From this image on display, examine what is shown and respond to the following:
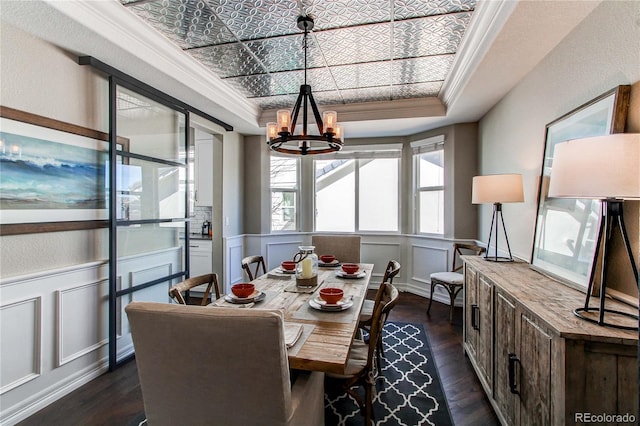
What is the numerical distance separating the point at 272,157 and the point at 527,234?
12.2ft

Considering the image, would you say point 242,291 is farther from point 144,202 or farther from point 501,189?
point 501,189

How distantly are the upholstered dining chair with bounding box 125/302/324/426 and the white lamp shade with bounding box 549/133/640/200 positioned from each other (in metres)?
1.28

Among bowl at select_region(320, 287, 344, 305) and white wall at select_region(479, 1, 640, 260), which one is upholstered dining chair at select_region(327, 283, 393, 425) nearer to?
bowl at select_region(320, 287, 344, 305)

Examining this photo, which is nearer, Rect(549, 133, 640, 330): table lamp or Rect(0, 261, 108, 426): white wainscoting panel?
Rect(549, 133, 640, 330): table lamp

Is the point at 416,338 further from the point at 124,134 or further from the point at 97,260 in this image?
the point at 124,134

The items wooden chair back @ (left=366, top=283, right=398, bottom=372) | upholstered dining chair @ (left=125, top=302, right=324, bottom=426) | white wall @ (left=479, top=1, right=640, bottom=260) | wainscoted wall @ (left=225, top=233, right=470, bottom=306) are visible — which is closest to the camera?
upholstered dining chair @ (left=125, top=302, right=324, bottom=426)

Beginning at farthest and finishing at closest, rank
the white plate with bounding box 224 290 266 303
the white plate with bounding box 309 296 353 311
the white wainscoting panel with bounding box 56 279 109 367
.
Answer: the white wainscoting panel with bounding box 56 279 109 367, the white plate with bounding box 224 290 266 303, the white plate with bounding box 309 296 353 311

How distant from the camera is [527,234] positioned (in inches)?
98.9

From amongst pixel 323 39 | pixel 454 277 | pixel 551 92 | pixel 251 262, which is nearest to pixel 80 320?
pixel 251 262

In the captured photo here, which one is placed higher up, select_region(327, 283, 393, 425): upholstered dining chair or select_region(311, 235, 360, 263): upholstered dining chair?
select_region(311, 235, 360, 263): upholstered dining chair

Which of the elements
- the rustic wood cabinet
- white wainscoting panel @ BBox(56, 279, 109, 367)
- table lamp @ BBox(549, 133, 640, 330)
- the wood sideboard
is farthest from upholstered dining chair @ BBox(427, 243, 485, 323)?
white wainscoting panel @ BBox(56, 279, 109, 367)

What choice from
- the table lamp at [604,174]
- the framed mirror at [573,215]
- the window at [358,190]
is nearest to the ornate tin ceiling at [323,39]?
the framed mirror at [573,215]

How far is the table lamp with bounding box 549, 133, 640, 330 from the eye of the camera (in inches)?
43.5

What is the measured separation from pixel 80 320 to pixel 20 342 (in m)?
0.38
